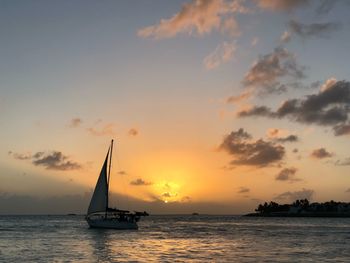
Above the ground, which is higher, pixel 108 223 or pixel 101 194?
pixel 101 194

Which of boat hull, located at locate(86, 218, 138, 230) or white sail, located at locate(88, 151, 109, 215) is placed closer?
white sail, located at locate(88, 151, 109, 215)

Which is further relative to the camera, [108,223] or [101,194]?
[108,223]

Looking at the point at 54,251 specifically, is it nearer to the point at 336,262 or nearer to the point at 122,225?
the point at 336,262

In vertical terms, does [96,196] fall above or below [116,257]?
above

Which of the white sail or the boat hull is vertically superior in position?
the white sail

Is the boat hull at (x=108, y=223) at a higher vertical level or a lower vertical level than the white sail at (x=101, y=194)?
lower

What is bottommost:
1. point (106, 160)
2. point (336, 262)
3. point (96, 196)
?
point (336, 262)

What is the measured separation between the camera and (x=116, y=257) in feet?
161

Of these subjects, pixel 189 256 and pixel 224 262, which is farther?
pixel 189 256

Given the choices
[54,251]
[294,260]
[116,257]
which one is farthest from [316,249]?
[54,251]

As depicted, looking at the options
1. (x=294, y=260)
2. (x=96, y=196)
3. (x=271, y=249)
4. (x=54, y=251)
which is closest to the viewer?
(x=294, y=260)

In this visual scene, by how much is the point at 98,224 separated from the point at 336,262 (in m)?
59.6

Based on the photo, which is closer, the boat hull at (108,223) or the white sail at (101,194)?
the white sail at (101,194)

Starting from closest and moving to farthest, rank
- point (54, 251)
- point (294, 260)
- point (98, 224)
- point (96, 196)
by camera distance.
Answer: point (294, 260) < point (54, 251) < point (96, 196) < point (98, 224)
